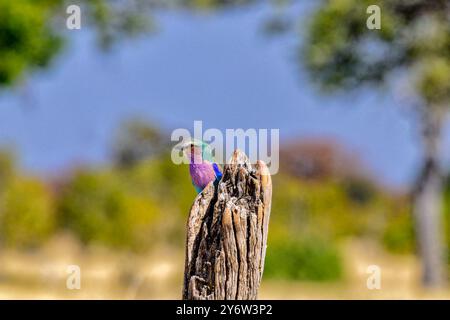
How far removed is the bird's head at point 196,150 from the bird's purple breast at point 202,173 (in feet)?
0.19

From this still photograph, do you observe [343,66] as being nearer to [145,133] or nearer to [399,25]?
[399,25]

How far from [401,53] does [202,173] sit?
16406 millimetres

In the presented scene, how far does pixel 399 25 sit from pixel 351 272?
934 cm

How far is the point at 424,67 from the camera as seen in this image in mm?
20047

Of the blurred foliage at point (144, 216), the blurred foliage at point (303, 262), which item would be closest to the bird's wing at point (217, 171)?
the blurred foliage at point (144, 216)

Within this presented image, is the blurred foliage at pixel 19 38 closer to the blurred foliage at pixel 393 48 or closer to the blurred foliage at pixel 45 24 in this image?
the blurred foliage at pixel 45 24

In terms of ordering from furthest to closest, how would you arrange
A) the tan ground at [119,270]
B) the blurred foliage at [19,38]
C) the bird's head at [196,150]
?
the tan ground at [119,270] → the blurred foliage at [19,38] → the bird's head at [196,150]

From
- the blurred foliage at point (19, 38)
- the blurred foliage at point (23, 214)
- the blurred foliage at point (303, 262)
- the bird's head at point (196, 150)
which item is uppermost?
the blurred foliage at point (19, 38)

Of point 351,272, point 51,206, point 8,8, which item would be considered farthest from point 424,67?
point 51,206

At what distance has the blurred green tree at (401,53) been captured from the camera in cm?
1823

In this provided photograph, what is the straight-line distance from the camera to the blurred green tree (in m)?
18.2

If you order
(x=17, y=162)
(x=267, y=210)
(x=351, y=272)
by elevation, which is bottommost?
(x=267, y=210)

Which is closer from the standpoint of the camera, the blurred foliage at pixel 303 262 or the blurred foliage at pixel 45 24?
the blurred foliage at pixel 45 24
